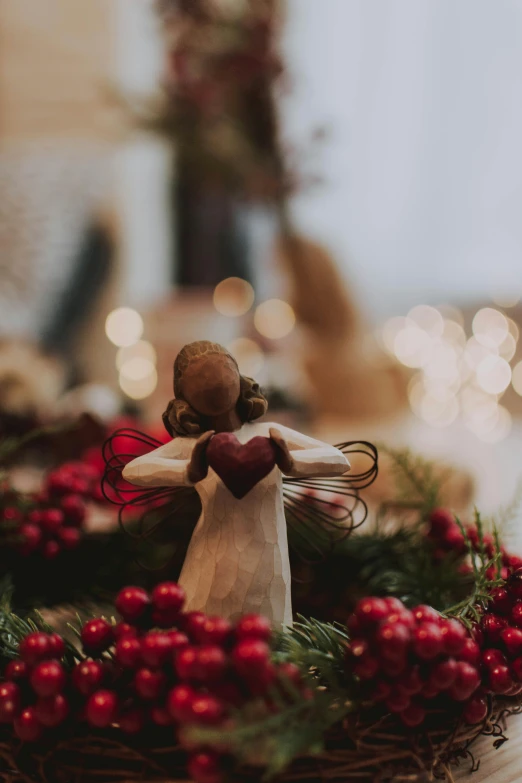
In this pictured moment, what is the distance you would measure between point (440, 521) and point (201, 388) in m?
0.22

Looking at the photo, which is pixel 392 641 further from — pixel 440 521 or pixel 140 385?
pixel 140 385

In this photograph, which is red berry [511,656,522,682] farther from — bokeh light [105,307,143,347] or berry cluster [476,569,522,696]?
bokeh light [105,307,143,347]

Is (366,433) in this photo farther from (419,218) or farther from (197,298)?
(419,218)

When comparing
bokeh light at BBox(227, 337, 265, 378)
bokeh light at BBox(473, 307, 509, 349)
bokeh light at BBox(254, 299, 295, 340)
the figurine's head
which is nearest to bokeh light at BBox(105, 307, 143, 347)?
bokeh light at BBox(227, 337, 265, 378)

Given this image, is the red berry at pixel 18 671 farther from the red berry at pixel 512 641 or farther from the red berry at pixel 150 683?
the red berry at pixel 512 641

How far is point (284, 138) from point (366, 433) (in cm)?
91

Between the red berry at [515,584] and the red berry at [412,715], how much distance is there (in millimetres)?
90

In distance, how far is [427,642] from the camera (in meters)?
0.26

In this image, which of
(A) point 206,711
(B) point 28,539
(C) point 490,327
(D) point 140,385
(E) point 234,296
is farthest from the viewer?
(E) point 234,296

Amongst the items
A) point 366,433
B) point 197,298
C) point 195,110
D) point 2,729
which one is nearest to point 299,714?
point 2,729

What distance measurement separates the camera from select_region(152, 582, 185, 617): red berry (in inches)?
11.1

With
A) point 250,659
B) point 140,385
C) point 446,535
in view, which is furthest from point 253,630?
point 140,385

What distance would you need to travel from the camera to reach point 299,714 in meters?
0.25

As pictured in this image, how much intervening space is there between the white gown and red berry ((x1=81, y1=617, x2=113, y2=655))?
0.17ft
